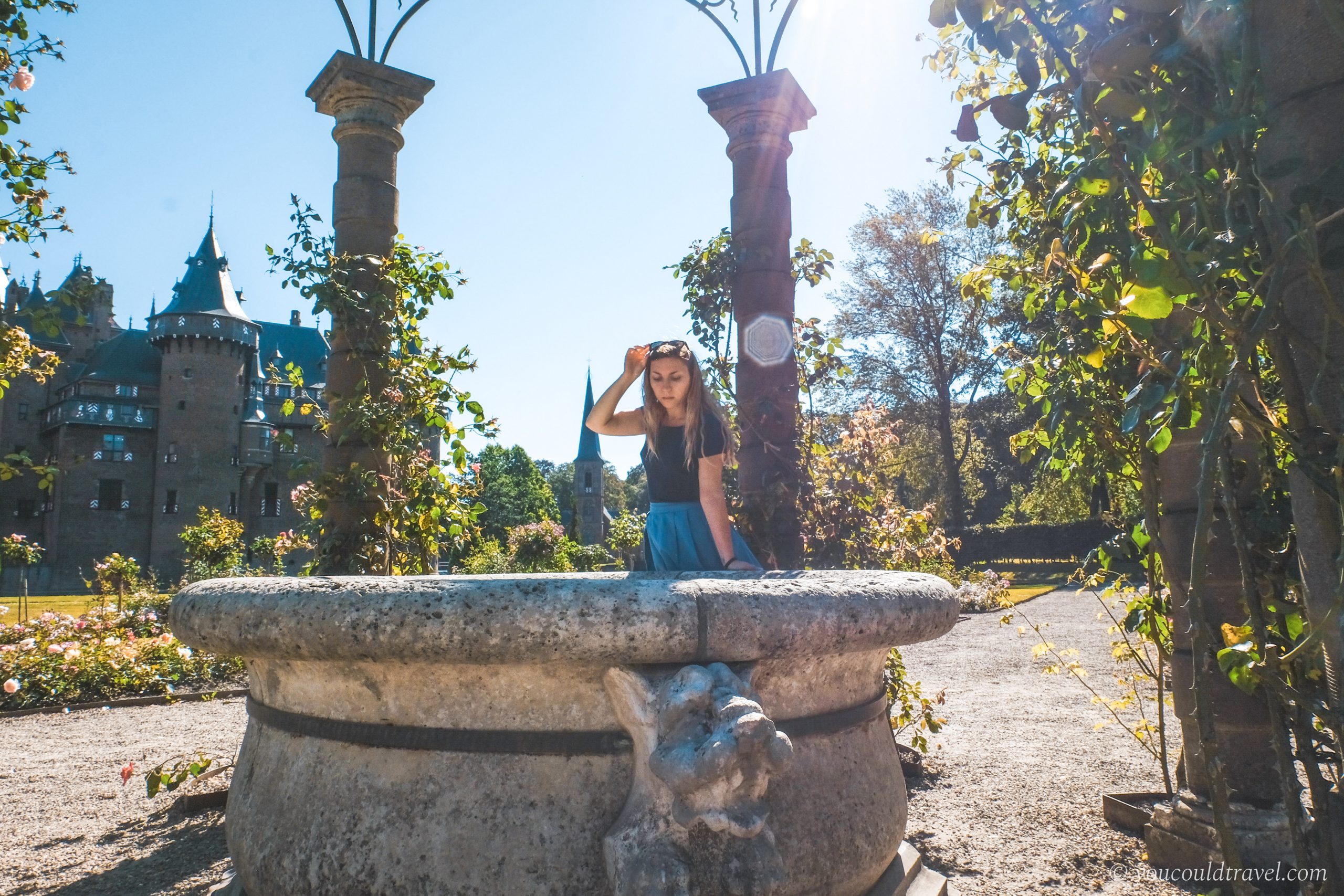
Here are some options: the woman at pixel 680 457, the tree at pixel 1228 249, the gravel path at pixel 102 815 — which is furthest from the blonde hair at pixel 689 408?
the gravel path at pixel 102 815

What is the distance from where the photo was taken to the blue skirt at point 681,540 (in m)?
3.13

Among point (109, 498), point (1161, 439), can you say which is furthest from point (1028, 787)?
point (109, 498)

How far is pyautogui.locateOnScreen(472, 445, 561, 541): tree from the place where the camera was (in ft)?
173

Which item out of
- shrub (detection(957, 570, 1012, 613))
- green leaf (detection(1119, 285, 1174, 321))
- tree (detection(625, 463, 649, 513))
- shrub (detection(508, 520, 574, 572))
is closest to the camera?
green leaf (detection(1119, 285, 1174, 321))

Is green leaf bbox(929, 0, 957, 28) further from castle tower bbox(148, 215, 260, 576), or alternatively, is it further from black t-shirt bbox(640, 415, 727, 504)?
castle tower bbox(148, 215, 260, 576)

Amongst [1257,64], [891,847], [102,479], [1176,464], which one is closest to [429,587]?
[891,847]

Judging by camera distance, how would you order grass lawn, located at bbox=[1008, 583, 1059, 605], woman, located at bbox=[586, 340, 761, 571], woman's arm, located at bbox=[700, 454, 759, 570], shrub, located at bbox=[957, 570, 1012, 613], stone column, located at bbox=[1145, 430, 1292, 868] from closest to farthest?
stone column, located at bbox=[1145, 430, 1292, 868], woman's arm, located at bbox=[700, 454, 759, 570], woman, located at bbox=[586, 340, 761, 571], shrub, located at bbox=[957, 570, 1012, 613], grass lawn, located at bbox=[1008, 583, 1059, 605]

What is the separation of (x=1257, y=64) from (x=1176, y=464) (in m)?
1.84

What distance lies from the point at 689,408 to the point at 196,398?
41877 millimetres

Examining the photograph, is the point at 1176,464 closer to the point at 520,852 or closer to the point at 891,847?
the point at 891,847

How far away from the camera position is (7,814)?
4.13 meters

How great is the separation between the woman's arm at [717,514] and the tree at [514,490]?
47.2 metres

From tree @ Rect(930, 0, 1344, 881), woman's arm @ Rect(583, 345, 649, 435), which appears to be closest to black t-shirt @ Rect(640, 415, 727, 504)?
woman's arm @ Rect(583, 345, 649, 435)

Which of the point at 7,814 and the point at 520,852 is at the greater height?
the point at 520,852
